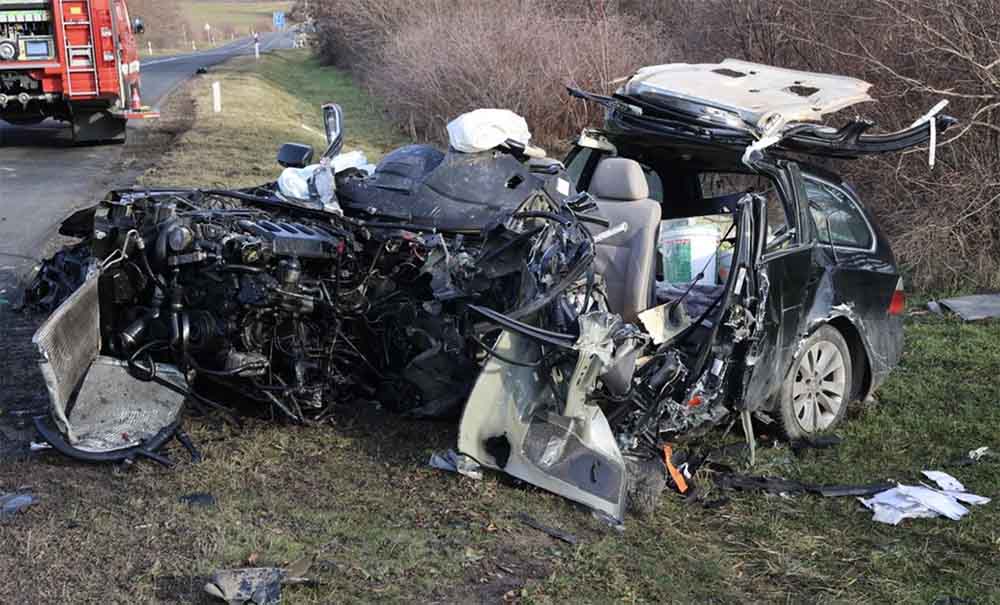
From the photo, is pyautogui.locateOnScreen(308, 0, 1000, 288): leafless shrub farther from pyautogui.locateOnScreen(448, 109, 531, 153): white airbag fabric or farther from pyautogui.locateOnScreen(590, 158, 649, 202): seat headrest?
pyautogui.locateOnScreen(448, 109, 531, 153): white airbag fabric

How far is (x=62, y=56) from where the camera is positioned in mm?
15617

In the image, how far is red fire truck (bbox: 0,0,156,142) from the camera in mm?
15336

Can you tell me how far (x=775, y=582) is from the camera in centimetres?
454

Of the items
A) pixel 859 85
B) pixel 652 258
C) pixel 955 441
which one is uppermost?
pixel 859 85

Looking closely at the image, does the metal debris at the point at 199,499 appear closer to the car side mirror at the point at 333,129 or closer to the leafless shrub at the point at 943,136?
the car side mirror at the point at 333,129

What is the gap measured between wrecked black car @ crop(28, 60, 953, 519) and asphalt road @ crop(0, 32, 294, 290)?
11.8 ft

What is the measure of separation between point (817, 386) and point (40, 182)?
1088 centimetres

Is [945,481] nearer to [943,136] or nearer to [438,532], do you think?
[438,532]

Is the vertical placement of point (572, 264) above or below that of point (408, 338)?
above

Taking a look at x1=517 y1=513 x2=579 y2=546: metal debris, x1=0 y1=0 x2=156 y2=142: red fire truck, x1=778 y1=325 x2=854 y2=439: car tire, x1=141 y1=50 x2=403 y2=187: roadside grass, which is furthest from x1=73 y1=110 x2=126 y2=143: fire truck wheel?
x1=517 y1=513 x2=579 y2=546: metal debris

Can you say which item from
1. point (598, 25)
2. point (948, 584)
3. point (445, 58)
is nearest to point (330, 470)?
point (948, 584)

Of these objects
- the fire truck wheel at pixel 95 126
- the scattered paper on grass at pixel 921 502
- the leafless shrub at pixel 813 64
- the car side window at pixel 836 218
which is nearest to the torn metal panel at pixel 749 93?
the car side window at pixel 836 218

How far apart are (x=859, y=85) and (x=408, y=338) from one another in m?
3.07

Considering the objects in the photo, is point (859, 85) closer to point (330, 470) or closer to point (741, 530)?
point (741, 530)
